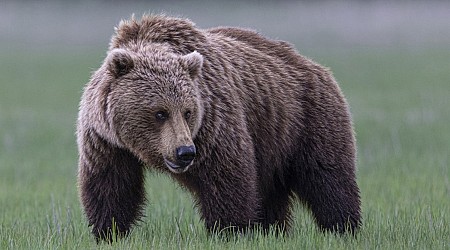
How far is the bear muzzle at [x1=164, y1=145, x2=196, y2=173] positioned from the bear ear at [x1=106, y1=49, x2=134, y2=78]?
0.65 m

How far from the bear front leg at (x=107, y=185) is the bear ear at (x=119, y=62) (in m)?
0.46

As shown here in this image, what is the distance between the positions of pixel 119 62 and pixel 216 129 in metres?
0.74

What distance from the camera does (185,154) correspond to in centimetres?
550

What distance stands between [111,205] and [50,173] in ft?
17.4

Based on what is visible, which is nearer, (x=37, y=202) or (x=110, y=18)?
(x=37, y=202)

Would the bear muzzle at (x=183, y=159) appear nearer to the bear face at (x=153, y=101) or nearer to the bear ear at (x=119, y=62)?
the bear face at (x=153, y=101)

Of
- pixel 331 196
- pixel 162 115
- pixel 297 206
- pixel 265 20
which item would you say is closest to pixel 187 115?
pixel 162 115

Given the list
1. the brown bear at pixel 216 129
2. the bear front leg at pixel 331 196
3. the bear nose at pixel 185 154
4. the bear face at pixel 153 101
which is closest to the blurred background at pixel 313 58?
the bear front leg at pixel 331 196

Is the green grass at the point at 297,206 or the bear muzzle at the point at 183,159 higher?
the bear muzzle at the point at 183,159

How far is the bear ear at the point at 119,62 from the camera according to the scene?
5848 millimetres

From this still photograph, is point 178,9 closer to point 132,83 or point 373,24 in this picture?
point 373,24

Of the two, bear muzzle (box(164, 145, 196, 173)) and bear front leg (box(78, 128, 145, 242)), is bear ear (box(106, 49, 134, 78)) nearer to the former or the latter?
bear front leg (box(78, 128, 145, 242))

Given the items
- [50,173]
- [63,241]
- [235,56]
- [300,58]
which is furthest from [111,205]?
[50,173]

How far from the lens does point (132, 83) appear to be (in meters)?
5.86
